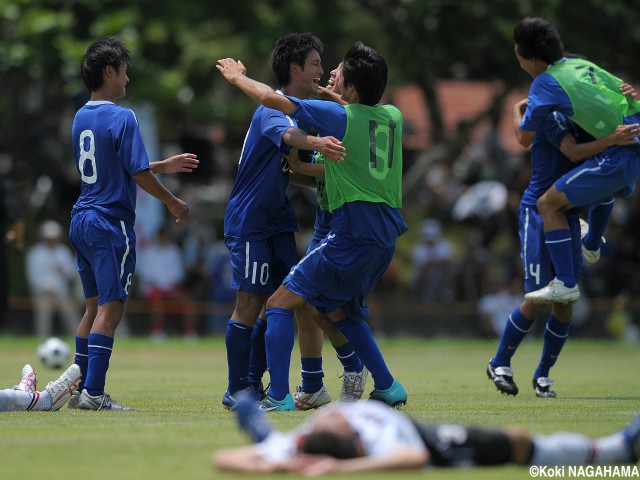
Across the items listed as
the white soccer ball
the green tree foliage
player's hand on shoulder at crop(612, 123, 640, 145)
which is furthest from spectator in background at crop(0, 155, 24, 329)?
player's hand on shoulder at crop(612, 123, 640, 145)

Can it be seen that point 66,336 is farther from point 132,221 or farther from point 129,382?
point 132,221

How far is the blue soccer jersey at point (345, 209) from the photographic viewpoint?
28.1ft

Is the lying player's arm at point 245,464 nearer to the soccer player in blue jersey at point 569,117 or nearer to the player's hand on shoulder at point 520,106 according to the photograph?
the soccer player in blue jersey at point 569,117

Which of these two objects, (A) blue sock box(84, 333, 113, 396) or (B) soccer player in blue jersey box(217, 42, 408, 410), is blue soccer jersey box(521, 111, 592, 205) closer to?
(B) soccer player in blue jersey box(217, 42, 408, 410)

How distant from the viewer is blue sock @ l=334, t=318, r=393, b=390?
9031mm

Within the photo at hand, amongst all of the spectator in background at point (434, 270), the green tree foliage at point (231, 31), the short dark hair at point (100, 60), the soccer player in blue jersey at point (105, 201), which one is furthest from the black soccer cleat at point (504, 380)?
the green tree foliage at point (231, 31)

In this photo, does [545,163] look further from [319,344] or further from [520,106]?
[319,344]

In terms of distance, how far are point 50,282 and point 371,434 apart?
17659mm

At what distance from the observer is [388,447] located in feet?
18.2

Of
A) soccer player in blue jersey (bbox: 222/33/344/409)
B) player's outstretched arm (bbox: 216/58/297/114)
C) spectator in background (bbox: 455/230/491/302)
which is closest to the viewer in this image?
player's outstretched arm (bbox: 216/58/297/114)

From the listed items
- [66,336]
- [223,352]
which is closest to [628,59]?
[223,352]

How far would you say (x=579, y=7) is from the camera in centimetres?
2497

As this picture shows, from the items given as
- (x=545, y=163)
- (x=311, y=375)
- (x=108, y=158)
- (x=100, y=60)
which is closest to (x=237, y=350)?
(x=311, y=375)

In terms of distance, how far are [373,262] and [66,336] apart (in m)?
15.2
